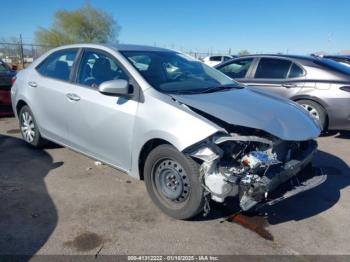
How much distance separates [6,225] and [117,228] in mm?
1078

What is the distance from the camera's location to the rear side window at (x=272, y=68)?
6.97 metres

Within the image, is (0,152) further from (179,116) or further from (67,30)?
(67,30)

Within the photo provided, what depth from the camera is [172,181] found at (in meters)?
3.46

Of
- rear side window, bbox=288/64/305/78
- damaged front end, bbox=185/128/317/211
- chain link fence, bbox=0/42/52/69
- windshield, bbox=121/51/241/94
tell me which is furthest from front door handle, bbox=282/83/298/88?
chain link fence, bbox=0/42/52/69

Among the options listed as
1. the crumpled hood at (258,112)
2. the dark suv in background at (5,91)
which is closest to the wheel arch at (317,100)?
the crumpled hood at (258,112)

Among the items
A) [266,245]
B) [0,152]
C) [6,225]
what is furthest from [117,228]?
[0,152]

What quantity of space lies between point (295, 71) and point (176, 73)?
3.56 metres

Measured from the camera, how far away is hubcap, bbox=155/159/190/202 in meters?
3.34

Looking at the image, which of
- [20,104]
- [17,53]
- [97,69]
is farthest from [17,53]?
[97,69]

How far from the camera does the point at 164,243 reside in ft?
10.2

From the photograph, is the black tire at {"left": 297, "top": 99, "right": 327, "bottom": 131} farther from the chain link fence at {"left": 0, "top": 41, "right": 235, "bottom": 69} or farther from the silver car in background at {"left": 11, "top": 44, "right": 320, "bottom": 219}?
the chain link fence at {"left": 0, "top": 41, "right": 235, "bottom": 69}

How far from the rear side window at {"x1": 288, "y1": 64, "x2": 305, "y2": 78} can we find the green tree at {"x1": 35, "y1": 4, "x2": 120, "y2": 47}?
36.6 metres

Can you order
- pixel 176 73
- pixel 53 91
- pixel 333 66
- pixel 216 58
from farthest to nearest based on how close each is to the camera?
pixel 216 58 < pixel 333 66 < pixel 53 91 < pixel 176 73

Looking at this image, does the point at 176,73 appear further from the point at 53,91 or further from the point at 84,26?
the point at 84,26
